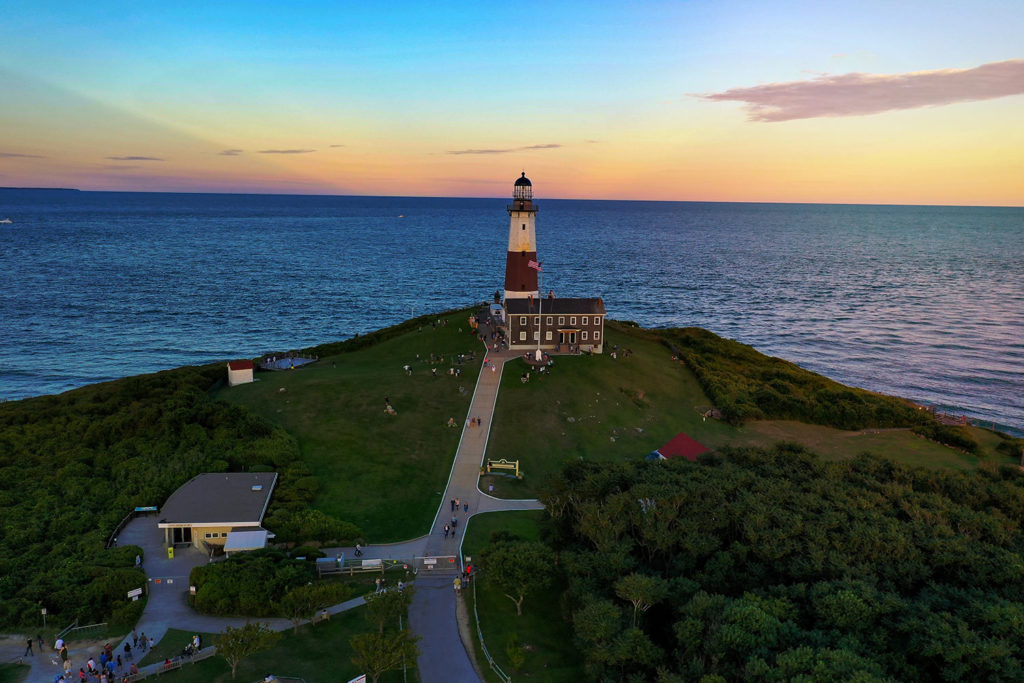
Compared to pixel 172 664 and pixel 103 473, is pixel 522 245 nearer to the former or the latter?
pixel 103 473

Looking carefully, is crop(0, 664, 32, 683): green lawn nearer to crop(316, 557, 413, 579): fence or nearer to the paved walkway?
crop(316, 557, 413, 579): fence

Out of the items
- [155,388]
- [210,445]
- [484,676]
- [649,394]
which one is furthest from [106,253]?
[484,676]

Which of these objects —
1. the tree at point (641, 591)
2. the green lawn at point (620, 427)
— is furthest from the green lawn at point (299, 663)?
the green lawn at point (620, 427)

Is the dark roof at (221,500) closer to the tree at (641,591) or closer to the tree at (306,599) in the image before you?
the tree at (306,599)

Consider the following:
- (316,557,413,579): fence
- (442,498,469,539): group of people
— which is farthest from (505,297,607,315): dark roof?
(316,557,413,579): fence

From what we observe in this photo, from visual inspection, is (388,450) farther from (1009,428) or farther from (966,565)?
(1009,428)

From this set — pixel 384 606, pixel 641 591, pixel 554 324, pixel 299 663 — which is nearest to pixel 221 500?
pixel 299 663
